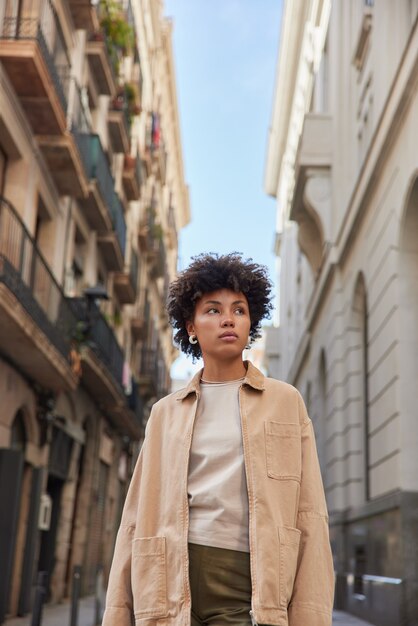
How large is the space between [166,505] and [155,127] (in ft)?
108

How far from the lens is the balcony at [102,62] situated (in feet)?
66.0

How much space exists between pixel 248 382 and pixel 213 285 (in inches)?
14.3

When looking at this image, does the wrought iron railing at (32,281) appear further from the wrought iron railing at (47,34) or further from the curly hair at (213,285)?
the curly hair at (213,285)

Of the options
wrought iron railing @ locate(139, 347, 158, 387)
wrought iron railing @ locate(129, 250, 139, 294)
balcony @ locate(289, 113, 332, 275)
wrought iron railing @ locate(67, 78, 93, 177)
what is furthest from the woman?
wrought iron railing @ locate(139, 347, 158, 387)

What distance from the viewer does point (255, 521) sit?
2734 millimetres

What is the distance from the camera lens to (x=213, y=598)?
271 cm

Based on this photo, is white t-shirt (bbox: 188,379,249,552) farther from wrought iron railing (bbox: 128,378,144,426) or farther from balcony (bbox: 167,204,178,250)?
balcony (bbox: 167,204,178,250)

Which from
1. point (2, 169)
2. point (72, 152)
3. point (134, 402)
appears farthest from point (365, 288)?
point (134, 402)

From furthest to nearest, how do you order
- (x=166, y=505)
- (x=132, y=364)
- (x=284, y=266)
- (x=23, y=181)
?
(x=284, y=266), (x=132, y=364), (x=23, y=181), (x=166, y=505)

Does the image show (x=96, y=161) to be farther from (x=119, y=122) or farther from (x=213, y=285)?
(x=213, y=285)

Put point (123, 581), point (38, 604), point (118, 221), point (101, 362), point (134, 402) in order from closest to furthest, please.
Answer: point (123, 581)
point (38, 604)
point (101, 362)
point (118, 221)
point (134, 402)

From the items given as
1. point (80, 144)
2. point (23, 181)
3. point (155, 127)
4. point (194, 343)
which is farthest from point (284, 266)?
point (194, 343)

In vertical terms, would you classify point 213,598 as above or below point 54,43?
below

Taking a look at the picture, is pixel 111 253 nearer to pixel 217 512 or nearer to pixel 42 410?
pixel 42 410
